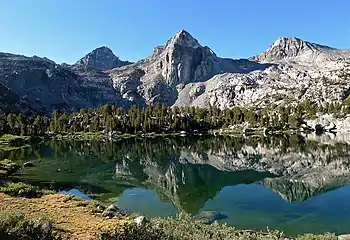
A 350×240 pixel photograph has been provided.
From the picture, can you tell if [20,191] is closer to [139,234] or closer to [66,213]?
[66,213]

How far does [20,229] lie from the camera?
14680mm

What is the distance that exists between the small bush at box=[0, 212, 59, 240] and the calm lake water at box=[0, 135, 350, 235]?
2091 cm

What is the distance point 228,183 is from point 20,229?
45.0 m

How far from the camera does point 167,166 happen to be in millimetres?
74500

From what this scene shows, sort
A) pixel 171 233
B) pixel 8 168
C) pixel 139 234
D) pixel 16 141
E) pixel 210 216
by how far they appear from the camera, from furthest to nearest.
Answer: pixel 16 141 → pixel 8 168 → pixel 210 216 → pixel 171 233 → pixel 139 234

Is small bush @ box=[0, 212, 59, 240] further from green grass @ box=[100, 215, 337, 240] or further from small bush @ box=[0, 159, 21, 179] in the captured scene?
small bush @ box=[0, 159, 21, 179]

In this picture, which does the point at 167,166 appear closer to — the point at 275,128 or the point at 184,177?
the point at 184,177

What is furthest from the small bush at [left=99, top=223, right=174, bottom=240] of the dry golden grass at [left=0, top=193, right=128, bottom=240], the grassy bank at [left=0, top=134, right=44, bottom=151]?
the grassy bank at [left=0, top=134, right=44, bottom=151]

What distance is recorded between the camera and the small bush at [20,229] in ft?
46.8

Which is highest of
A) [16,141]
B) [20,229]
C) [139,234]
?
[20,229]

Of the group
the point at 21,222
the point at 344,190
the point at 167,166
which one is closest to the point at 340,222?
the point at 344,190

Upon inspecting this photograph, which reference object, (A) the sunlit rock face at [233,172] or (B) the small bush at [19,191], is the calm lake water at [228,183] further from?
(B) the small bush at [19,191]

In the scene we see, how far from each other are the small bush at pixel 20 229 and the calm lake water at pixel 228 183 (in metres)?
20.9

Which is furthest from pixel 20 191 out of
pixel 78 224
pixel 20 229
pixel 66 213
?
pixel 20 229
